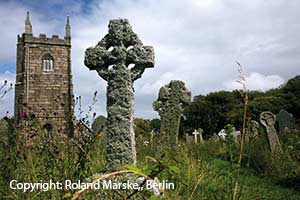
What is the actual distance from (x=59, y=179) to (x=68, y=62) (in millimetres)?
43986

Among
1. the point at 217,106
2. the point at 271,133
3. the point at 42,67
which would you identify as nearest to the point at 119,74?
the point at 271,133

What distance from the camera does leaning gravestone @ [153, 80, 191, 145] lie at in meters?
11.3

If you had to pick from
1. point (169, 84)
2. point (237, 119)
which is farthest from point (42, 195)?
point (237, 119)

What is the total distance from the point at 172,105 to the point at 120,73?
6334 millimetres

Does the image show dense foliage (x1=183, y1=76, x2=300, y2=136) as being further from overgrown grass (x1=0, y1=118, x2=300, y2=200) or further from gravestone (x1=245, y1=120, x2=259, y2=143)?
overgrown grass (x1=0, y1=118, x2=300, y2=200)

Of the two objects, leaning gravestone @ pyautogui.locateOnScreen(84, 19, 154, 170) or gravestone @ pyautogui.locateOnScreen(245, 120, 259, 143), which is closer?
gravestone @ pyautogui.locateOnScreen(245, 120, 259, 143)

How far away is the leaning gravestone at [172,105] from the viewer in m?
11.3

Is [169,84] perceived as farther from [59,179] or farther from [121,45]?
[59,179]

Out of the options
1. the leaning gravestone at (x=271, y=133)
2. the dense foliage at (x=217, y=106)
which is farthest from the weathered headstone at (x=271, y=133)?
the dense foliage at (x=217, y=106)

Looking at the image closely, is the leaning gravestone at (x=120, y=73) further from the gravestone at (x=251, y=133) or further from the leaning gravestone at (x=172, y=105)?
the leaning gravestone at (x=172, y=105)

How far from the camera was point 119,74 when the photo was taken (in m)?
5.27

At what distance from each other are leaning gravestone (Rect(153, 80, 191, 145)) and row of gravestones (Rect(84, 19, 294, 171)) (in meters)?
5.91

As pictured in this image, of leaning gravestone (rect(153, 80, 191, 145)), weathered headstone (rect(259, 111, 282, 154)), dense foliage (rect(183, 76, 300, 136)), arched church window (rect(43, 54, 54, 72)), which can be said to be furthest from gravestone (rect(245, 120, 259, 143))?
arched church window (rect(43, 54, 54, 72))

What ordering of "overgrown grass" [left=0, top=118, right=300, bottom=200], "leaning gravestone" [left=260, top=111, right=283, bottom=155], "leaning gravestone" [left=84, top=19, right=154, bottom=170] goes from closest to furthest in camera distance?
"overgrown grass" [left=0, top=118, right=300, bottom=200] → "leaning gravestone" [left=84, top=19, right=154, bottom=170] → "leaning gravestone" [left=260, top=111, right=283, bottom=155]
